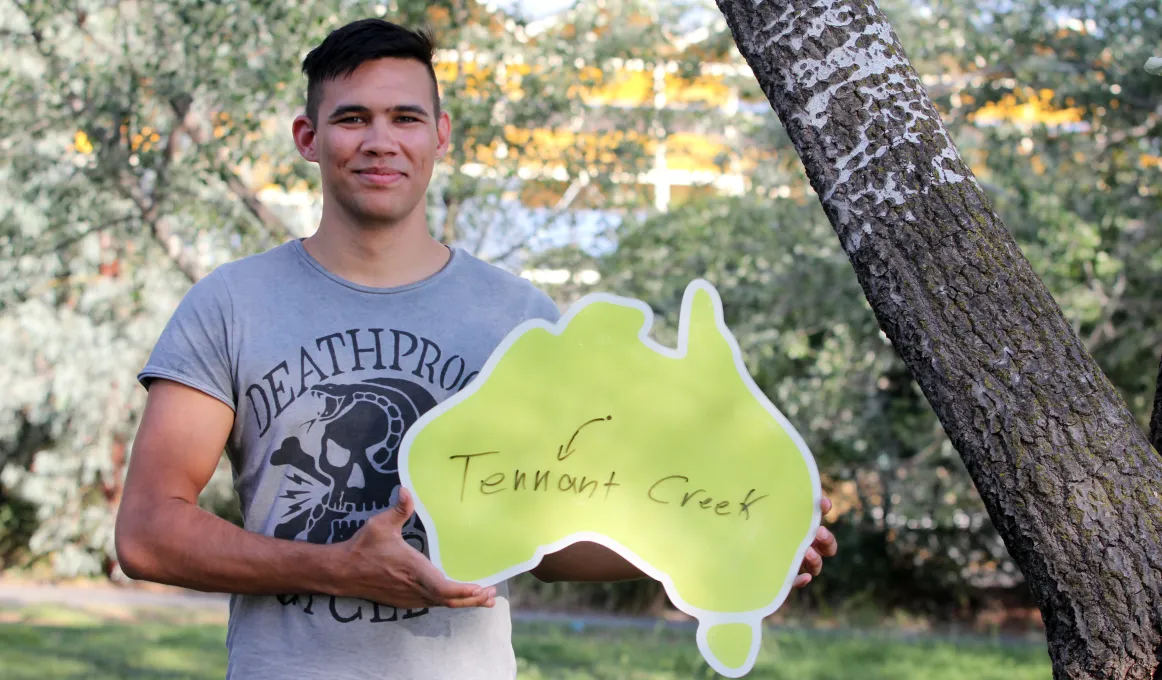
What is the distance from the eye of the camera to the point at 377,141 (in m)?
1.77

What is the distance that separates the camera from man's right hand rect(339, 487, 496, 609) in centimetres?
156

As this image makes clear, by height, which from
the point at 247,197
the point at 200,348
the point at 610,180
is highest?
the point at 610,180

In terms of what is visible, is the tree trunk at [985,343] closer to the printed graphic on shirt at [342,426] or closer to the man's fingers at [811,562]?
the man's fingers at [811,562]

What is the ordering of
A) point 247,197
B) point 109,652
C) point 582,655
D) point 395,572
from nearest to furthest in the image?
point 395,572, point 247,197, point 109,652, point 582,655

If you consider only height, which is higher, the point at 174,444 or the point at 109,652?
the point at 174,444

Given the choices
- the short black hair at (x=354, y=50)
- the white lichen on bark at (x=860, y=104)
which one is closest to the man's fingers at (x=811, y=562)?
the white lichen on bark at (x=860, y=104)

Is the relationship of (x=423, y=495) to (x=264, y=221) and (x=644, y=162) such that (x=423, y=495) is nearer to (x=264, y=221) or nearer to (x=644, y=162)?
(x=264, y=221)

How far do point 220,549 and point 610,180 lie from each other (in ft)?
17.5

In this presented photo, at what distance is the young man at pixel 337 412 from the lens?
1619 mm

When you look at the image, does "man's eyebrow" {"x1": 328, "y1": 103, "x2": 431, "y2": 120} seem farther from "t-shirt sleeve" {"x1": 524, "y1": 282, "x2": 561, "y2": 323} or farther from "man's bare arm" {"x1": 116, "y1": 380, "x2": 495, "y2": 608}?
"man's bare arm" {"x1": 116, "y1": 380, "x2": 495, "y2": 608}

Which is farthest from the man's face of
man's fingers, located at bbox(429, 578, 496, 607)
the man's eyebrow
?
man's fingers, located at bbox(429, 578, 496, 607)

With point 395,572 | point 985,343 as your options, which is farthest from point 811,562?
point 395,572

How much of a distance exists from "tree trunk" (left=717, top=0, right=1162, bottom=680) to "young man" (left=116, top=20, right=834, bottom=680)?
0.30 meters

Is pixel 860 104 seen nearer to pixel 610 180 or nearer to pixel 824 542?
pixel 824 542
